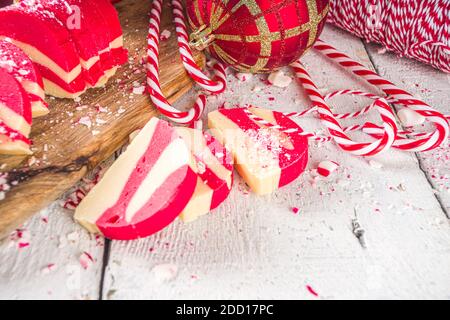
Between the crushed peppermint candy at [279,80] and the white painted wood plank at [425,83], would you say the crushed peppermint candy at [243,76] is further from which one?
the white painted wood plank at [425,83]

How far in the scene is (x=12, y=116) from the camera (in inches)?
45.8

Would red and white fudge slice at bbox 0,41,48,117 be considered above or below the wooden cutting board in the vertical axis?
above

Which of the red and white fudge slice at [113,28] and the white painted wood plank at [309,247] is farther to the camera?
the red and white fudge slice at [113,28]

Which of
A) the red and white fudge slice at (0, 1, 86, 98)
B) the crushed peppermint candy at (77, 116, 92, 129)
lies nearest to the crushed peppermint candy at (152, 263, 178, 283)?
the crushed peppermint candy at (77, 116, 92, 129)

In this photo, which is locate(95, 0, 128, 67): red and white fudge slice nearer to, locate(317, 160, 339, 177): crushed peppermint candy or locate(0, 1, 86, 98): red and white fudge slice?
locate(0, 1, 86, 98): red and white fudge slice

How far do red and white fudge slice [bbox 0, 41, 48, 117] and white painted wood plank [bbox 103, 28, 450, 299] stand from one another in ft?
1.40

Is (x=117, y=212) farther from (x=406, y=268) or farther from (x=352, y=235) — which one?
(x=406, y=268)

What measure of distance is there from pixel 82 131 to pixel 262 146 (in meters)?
0.44

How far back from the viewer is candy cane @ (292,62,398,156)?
128 centimetres

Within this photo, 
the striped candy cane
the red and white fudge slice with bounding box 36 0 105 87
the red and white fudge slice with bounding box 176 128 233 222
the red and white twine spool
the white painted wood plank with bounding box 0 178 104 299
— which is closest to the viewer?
the white painted wood plank with bounding box 0 178 104 299

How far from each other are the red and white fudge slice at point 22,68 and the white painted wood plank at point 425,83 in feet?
3.24

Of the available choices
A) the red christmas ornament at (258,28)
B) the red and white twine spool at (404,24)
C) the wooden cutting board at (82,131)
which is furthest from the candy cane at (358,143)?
the wooden cutting board at (82,131)

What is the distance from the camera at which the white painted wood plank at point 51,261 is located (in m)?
1.03

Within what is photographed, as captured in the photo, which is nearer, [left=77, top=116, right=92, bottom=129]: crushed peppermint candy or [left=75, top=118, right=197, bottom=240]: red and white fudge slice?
[left=75, top=118, right=197, bottom=240]: red and white fudge slice
